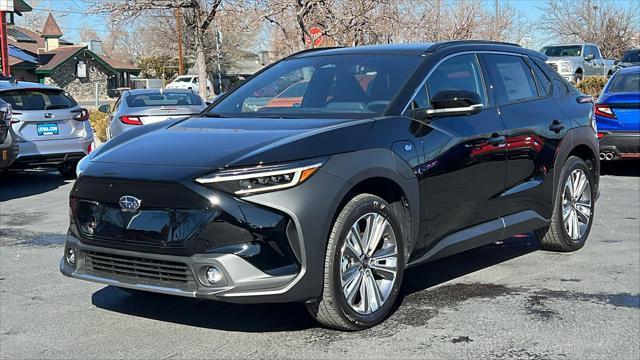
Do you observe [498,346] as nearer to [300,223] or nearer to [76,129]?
[300,223]

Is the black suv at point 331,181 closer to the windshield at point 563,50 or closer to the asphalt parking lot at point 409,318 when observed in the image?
the asphalt parking lot at point 409,318

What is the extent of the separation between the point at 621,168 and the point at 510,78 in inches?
306

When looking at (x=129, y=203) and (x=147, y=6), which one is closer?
(x=129, y=203)

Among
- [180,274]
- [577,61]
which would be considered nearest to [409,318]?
[180,274]

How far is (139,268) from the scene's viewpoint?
→ 178 inches

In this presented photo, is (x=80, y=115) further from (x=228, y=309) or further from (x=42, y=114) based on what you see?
(x=228, y=309)

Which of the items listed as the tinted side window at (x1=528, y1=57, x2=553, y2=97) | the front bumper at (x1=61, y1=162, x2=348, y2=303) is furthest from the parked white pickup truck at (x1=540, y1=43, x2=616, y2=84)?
the front bumper at (x1=61, y1=162, x2=348, y2=303)

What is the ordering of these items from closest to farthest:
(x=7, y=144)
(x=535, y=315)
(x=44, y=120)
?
(x=535, y=315) < (x=7, y=144) < (x=44, y=120)

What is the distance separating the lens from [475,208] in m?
5.67

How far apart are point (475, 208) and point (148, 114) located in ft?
28.5

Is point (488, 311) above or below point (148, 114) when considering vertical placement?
below

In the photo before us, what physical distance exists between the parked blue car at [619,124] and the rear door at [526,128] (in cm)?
513

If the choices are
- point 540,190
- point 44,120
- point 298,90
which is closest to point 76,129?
point 44,120

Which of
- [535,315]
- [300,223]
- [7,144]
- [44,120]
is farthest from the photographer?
[44,120]
